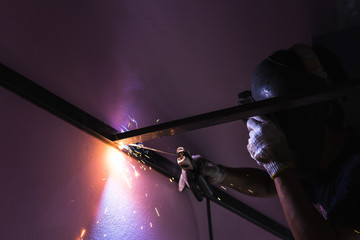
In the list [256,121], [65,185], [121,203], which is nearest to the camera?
[65,185]

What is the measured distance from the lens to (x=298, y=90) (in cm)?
148

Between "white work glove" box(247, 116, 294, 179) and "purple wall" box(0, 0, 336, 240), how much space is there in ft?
1.89

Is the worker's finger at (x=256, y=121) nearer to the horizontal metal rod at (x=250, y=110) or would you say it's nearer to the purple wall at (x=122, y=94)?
the horizontal metal rod at (x=250, y=110)

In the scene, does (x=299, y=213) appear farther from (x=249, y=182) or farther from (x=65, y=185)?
(x=65, y=185)

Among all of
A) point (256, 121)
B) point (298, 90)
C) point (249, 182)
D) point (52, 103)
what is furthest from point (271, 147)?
point (52, 103)

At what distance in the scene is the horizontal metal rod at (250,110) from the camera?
1.28m

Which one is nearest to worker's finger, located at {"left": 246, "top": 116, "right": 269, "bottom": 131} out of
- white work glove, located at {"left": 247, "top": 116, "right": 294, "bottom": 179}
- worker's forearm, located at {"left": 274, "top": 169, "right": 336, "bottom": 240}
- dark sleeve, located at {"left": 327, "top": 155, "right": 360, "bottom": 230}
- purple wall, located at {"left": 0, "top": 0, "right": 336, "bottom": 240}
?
white work glove, located at {"left": 247, "top": 116, "right": 294, "bottom": 179}

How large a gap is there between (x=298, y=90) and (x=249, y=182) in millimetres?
641

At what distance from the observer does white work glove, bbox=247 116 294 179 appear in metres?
1.46

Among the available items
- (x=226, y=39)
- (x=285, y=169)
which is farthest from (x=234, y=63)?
(x=285, y=169)

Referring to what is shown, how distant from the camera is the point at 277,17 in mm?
2039

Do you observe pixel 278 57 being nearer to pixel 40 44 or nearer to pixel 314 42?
pixel 314 42

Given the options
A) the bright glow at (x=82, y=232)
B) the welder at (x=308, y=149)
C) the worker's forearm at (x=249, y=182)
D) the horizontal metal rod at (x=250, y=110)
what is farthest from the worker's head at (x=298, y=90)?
the bright glow at (x=82, y=232)

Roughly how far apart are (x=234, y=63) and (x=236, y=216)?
0.99m
